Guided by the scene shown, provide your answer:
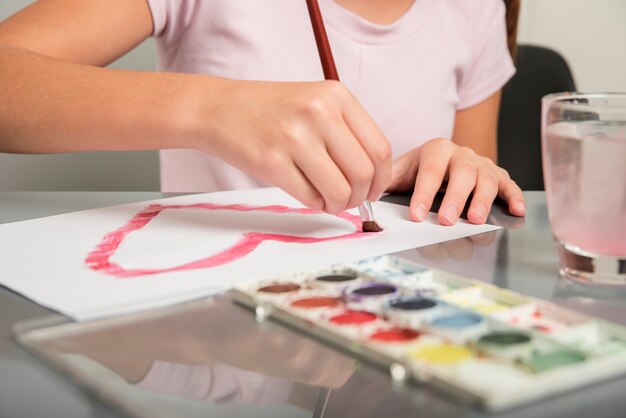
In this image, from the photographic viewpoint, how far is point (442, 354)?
263mm

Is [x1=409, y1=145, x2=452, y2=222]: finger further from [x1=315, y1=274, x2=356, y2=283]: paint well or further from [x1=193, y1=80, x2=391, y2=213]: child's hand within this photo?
[x1=315, y1=274, x2=356, y2=283]: paint well

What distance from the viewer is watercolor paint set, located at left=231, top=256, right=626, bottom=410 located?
0.81 feet

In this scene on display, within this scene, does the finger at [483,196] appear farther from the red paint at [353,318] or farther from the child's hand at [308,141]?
the red paint at [353,318]

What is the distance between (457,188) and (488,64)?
1.53 ft

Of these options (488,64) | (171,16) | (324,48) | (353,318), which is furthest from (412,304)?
(488,64)

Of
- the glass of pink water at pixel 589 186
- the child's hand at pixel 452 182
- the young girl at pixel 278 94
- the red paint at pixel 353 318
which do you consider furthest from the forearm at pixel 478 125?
the red paint at pixel 353 318

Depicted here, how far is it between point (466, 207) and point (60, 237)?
0.28m

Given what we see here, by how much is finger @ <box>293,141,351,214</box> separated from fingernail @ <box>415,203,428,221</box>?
0.27 feet

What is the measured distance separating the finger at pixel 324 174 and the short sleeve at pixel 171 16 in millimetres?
393

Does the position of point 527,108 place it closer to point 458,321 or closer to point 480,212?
point 480,212

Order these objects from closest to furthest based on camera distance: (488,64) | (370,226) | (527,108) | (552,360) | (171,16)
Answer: (552,360)
(370,226)
(171,16)
(488,64)
(527,108)

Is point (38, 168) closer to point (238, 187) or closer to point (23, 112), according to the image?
point (238, 187)

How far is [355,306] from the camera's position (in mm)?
309

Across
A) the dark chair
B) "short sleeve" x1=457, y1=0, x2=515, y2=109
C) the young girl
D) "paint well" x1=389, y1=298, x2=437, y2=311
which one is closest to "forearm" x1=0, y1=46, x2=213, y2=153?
the young girl
